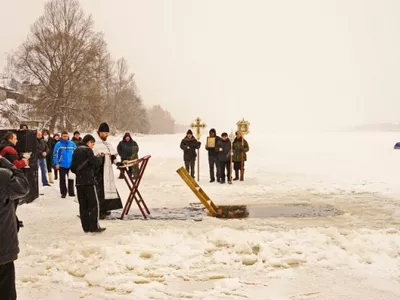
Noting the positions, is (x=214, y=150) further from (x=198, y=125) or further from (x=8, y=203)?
(x=8, y=203)

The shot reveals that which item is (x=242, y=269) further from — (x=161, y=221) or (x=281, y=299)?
(x=161, y=221)

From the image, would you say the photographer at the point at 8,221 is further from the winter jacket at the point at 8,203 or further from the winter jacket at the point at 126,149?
the winter jacket at the point at 126,149

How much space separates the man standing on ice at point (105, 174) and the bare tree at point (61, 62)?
2732 centimetres

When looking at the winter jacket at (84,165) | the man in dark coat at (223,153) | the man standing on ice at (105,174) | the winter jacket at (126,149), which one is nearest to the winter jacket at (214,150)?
the man in dark coat at (223,153)

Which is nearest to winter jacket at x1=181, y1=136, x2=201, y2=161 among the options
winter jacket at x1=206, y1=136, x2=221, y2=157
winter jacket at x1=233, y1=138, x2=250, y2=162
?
winter jacket at x1=206, y1=136, x2=221, y2=157

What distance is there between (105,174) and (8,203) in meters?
4.58

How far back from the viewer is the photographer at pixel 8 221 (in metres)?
3.22

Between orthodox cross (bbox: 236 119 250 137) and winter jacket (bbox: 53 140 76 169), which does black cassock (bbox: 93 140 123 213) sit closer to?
winter jacket (bbox: 53 140 76 169)

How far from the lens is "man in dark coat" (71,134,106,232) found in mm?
7008

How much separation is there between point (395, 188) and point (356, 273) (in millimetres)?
9184

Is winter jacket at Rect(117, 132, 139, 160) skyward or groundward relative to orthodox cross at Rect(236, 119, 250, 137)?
groundward

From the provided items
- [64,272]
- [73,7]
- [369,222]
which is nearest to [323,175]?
[369,222]

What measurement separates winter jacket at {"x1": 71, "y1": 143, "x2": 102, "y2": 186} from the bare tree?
91.7 ft

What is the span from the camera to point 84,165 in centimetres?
707
